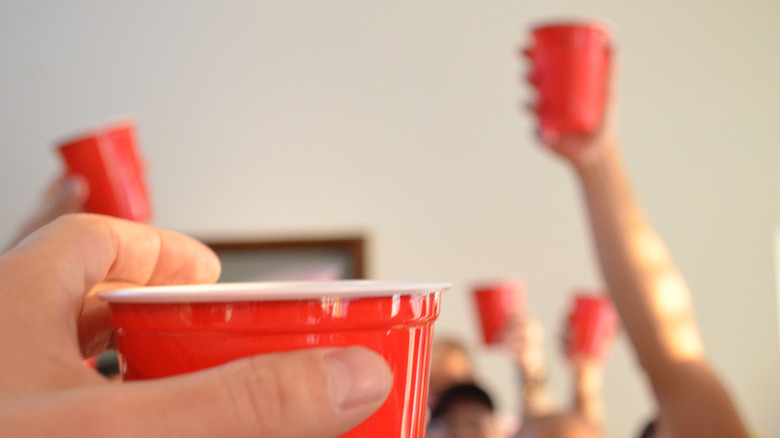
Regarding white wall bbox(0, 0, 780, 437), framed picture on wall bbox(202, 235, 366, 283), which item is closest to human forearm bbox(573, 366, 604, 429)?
white wall bbox(0, 0, 780, 437)

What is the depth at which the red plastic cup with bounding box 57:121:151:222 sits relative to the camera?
3.91 feet

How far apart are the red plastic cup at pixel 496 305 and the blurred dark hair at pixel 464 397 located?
228 millimetres

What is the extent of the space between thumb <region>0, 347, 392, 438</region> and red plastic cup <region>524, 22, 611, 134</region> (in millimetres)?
810

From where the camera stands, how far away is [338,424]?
0.34m

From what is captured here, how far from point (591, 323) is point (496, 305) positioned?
0.27m

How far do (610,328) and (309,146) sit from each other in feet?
4.41

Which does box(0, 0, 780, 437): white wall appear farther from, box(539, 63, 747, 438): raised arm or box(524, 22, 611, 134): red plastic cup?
box(539, 63, 747, 438): raised arm

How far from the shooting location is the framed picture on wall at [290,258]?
2.44 m

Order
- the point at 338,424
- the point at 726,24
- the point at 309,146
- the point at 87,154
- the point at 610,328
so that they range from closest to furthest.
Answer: the point at 338,424 → the point at 87,154 → the point at 610,328 → the point at 309,146 → the point at 726,24

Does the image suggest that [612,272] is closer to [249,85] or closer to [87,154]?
[87,154]

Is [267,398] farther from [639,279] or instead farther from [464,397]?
[464,397]

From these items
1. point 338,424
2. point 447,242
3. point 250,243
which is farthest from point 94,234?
point 447,242

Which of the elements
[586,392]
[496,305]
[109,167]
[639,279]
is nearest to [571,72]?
[639,279]

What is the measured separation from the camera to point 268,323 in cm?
34
